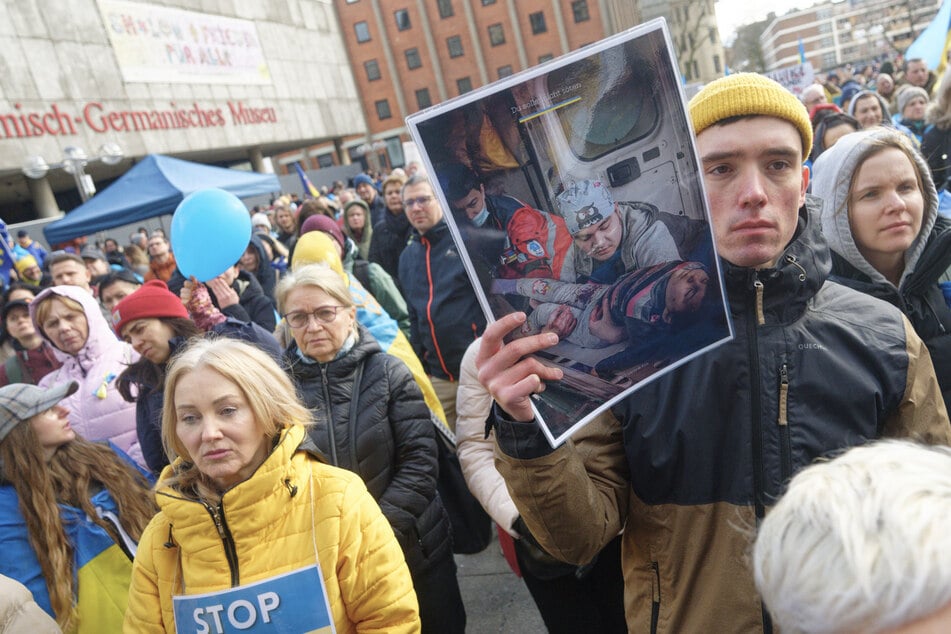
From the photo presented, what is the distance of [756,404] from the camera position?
1.25m

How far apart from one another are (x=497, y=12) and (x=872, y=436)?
158ft

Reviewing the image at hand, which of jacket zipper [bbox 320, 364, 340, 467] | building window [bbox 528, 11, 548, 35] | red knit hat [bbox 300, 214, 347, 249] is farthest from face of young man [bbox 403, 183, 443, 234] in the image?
building window [bbox 528, 11, 548, 35]

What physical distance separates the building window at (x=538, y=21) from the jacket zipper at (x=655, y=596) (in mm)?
47479

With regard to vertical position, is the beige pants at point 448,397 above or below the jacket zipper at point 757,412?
below

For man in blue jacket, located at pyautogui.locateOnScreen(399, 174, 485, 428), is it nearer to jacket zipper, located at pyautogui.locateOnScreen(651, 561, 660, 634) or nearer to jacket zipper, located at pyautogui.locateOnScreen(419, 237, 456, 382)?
jacket zipper, located at pyautogui.locateOnScreen(419, 237, 456, 382)

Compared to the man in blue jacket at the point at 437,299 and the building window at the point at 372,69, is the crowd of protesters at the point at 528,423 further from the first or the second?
the building window at the point at 372,69

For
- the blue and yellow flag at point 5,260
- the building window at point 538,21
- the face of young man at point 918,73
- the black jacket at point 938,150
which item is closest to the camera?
the black jacket at point 938,150

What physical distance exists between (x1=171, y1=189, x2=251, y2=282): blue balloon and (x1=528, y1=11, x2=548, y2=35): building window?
45.0 metres

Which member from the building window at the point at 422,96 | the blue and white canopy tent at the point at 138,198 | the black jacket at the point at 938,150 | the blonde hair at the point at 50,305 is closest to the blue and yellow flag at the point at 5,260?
the blue and white canopy tent at the point at 138,198

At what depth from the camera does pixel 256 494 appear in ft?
5.92

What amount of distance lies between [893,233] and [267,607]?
218 cm

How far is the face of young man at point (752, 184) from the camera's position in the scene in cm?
121

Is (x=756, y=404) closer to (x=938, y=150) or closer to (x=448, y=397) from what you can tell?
(x=448, y=397)

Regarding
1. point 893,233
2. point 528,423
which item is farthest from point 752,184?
point 893,233
